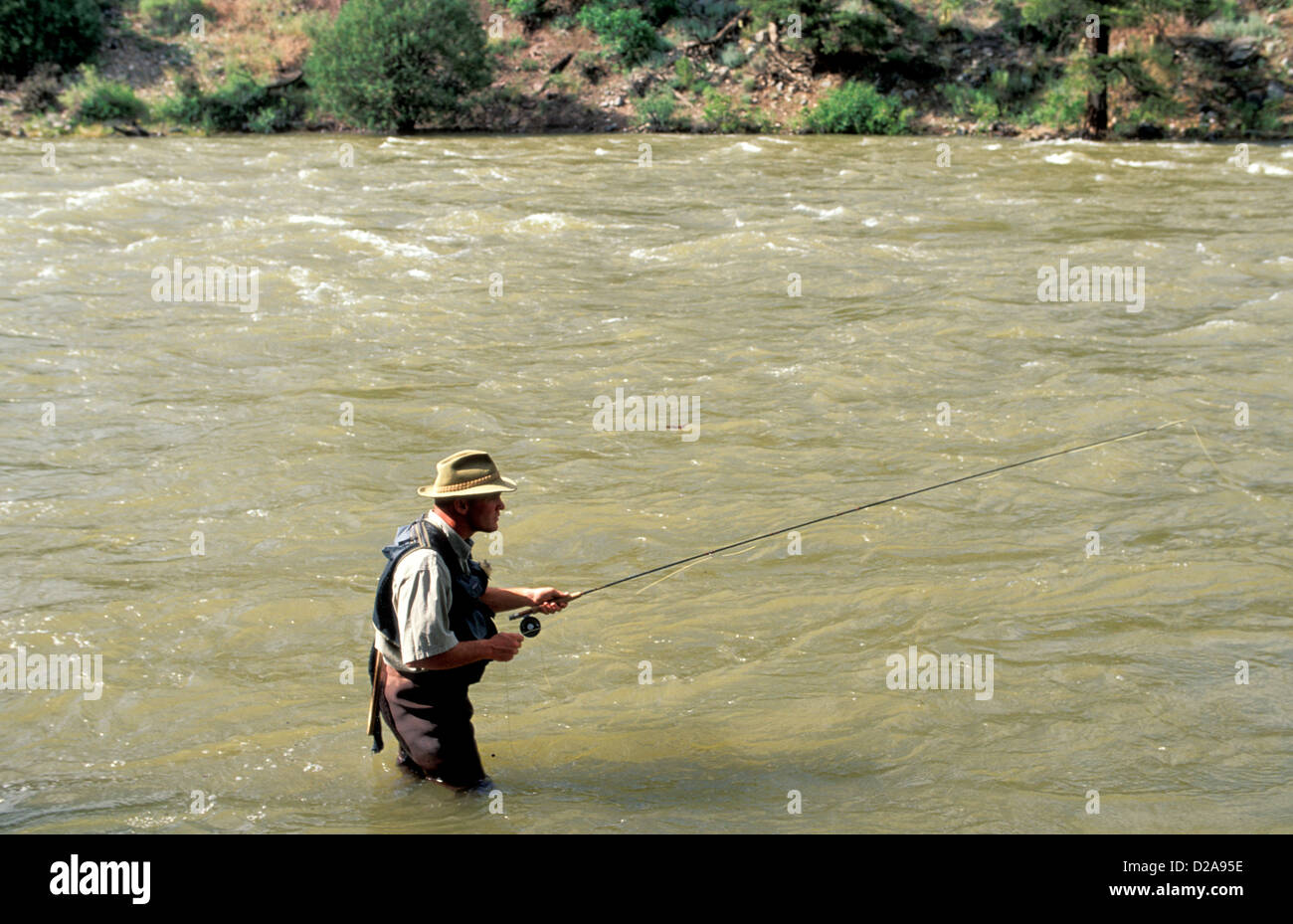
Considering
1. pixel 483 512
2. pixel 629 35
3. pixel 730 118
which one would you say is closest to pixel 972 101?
pixel 730 118

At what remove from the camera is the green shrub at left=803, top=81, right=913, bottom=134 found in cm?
2828

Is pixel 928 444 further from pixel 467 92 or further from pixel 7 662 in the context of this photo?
pixel 467 92

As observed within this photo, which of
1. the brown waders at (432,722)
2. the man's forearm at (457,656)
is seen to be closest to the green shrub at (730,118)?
the brown waders at (432,722)

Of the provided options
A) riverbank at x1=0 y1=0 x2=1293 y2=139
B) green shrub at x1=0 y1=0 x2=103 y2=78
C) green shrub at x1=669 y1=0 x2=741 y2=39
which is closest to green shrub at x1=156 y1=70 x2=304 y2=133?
riverbank at x1=0 y1=0 x2=1293 y2=139

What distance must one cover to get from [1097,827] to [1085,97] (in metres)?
25.1

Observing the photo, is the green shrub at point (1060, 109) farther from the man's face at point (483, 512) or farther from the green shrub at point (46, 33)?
the man's face at point (483, 512)

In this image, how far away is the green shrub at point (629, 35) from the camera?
3159cm

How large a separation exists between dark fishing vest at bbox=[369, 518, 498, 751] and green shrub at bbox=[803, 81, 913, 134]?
83.0 ft

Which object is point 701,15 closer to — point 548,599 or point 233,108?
point 233,108

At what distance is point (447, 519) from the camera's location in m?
4.79

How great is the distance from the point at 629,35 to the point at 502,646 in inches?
1153

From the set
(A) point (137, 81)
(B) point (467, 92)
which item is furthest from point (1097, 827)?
(A) point (137, 81)

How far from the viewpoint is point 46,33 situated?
3172 cm

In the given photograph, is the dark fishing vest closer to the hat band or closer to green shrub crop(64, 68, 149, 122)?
the hat band
